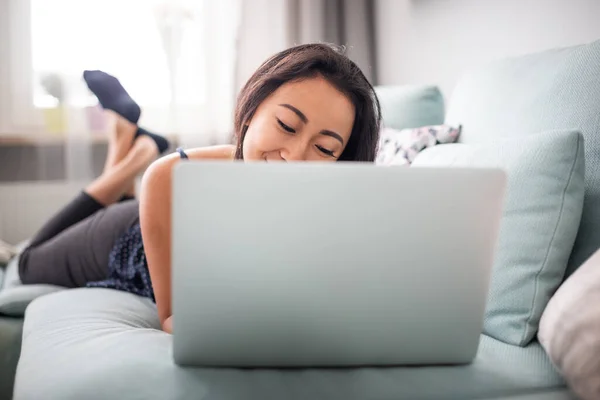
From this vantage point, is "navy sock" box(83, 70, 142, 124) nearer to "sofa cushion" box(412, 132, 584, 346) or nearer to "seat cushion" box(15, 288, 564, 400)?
"seat cushion" box(15, 288, 564, 400)

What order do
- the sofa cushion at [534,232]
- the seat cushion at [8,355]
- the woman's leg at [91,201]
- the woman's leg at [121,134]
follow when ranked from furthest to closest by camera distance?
the woman's leg at [121,134] → the woman's leg at [91,201] → the seat cushion at [8,355] → the sofa cushion at [534,232]

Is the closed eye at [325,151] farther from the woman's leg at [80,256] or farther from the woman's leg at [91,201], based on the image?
the woman's leg at [91,201]

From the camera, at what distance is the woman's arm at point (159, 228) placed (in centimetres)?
103

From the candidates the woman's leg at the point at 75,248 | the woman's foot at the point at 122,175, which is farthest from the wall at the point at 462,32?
the woman's leg at the point at 75,248

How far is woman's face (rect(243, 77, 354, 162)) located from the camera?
3.32ft

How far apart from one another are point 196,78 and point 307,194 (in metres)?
2.41

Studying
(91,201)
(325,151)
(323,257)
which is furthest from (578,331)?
(91,201)

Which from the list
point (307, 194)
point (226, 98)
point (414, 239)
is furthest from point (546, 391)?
point (226, 98)

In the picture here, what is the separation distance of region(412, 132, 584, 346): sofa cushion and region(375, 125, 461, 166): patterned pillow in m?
0.52

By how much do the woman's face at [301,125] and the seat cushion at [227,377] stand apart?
0.39 meters

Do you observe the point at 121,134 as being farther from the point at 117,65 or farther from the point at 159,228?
the point at 159,228

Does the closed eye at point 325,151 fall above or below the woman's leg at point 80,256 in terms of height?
above

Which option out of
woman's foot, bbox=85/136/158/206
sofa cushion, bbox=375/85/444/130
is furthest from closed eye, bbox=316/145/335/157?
woman's foot, bbox=85/136/158/206

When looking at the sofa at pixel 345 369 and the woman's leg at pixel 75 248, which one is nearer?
the sofa at pixel 345 369
